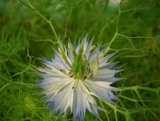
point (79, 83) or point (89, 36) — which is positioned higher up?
point (89, 36)

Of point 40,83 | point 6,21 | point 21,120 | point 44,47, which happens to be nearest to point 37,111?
point 21,120

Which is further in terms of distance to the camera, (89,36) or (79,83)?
(89,36)

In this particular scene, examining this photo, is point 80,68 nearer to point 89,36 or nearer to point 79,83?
point 79,83

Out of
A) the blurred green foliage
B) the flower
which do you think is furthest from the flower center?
the blurred green foliage

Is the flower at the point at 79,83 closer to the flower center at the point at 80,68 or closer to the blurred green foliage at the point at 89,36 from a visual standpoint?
the flower center at the point at 80,68

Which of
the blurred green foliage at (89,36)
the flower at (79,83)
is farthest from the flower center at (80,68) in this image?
the blurred green foliage at (89,36)

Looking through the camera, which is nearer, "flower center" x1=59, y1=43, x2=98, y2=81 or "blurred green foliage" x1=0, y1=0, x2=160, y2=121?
"flower center" x1=59, y1=43, x2=98, y2=81

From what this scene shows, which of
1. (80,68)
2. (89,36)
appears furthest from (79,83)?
(89,36)

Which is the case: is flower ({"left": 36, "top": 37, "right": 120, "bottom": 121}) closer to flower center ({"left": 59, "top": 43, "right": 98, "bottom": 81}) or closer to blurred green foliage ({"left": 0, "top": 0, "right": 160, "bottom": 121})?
flower center ({"left": 59, "top": 43, "right": 98, "bottom": 81})

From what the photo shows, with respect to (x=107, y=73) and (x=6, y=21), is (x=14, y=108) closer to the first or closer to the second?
(x=107, y=73)
